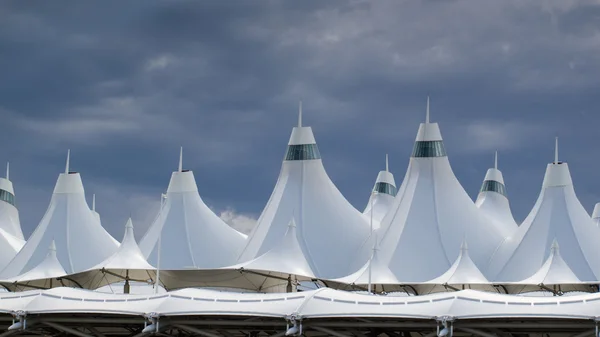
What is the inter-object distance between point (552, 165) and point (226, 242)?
16200 mm

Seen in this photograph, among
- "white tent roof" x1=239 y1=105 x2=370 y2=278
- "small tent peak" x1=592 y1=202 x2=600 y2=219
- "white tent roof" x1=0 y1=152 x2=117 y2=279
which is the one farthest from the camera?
"small tent peak" x1=592 y1=202 x2=600 y2=219

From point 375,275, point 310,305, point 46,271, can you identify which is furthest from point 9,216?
point 310,305

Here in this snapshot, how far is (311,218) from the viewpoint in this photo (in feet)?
188

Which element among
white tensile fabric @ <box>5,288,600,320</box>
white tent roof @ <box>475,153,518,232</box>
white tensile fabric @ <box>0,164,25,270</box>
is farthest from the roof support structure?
white tent roof @ <box>475,153,518,232</box>

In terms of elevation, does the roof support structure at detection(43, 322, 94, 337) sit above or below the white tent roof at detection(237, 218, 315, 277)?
below

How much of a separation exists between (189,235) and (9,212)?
17.9 meters

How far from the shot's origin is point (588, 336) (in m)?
30.1

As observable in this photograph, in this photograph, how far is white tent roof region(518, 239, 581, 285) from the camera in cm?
4778

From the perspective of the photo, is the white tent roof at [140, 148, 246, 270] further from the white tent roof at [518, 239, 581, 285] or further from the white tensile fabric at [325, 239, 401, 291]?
the white tent roof at [518, 239, 581, 285]

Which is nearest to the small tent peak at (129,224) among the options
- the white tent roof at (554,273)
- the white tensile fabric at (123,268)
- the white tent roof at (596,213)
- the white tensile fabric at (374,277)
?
the white tensile fabric at (123,268)

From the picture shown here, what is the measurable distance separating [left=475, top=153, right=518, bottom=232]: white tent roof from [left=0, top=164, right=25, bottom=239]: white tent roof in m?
26.9

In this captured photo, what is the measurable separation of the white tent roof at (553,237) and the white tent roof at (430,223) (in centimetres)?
152

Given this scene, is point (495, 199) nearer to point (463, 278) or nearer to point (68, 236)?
point (463, 278)

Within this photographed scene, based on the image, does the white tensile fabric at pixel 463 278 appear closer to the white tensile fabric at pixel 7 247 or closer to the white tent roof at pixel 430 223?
the white tent roof at pixel 430 223
